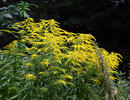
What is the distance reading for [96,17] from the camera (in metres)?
7.88

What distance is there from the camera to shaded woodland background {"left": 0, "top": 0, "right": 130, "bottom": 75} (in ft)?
24.2

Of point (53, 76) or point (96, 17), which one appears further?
point (96, 17)

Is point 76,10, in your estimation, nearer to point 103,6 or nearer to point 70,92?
point 103,6

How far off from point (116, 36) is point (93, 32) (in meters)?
0.95

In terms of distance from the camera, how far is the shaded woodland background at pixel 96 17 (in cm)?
738

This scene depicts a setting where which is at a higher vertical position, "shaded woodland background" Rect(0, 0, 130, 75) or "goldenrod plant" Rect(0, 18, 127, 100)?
"shaded woodland background" Rect(0, 0, 130, 75)

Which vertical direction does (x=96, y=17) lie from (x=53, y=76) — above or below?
above

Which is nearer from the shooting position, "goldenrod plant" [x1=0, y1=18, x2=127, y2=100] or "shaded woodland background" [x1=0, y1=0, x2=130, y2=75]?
"goldenrod plant" [x1=0, y1=18, x2=127, y2=100]

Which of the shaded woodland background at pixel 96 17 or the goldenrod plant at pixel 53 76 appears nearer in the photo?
the goldenrod plant at pixel 53 76

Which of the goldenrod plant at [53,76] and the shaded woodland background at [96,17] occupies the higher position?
the shaded woodland background at [96,17]

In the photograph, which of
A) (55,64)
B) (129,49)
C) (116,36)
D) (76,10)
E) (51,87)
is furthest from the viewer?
(76,10)

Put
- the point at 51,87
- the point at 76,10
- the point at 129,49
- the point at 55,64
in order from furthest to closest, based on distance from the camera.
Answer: the point at 76,10, the point at 129,49, the point at 55,64, the point at 51,87

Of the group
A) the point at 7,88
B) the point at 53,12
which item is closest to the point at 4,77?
the point at 7,88

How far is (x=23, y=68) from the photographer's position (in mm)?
2482
